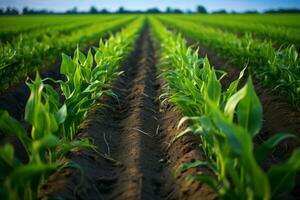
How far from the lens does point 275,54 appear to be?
553 cm

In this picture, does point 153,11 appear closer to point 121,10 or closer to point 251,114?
point 121,10

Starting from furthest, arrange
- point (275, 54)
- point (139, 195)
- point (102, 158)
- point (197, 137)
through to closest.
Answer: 1. point (275, 54)
2. point (197, 137)
3. point (102, 158)
4. point (139, 195)

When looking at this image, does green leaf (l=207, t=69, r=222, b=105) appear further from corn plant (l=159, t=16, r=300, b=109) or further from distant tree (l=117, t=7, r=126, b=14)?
distant tree (l=117, t=7, r=126, b=14)

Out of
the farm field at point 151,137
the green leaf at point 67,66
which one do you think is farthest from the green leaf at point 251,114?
the green leaf at point 67,66

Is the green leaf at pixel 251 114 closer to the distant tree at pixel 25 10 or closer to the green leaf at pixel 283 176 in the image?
the green leaf at pixel 283 176

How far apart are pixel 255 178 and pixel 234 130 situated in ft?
0.88

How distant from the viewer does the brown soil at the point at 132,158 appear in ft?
9.75

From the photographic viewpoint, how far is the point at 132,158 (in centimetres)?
369

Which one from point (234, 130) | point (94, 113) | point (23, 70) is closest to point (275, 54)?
point (94, 113)

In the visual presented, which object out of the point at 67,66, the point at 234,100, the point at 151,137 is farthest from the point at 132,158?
the point at 234,100

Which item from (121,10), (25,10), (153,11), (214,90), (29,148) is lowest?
(153,11)

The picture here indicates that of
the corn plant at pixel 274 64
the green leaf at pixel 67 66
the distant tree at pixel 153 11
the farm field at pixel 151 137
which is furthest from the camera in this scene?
the distant tree at pixel 153 11

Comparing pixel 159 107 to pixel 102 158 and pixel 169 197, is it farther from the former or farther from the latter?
pixel 169 197

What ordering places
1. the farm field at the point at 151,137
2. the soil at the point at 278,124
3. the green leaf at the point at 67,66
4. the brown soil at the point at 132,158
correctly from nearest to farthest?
the farm field at the point at 151,137 < the brown soil at the point at 132,158 < the soil at the point at 278,124 < the green leaf at the point at 67,66
